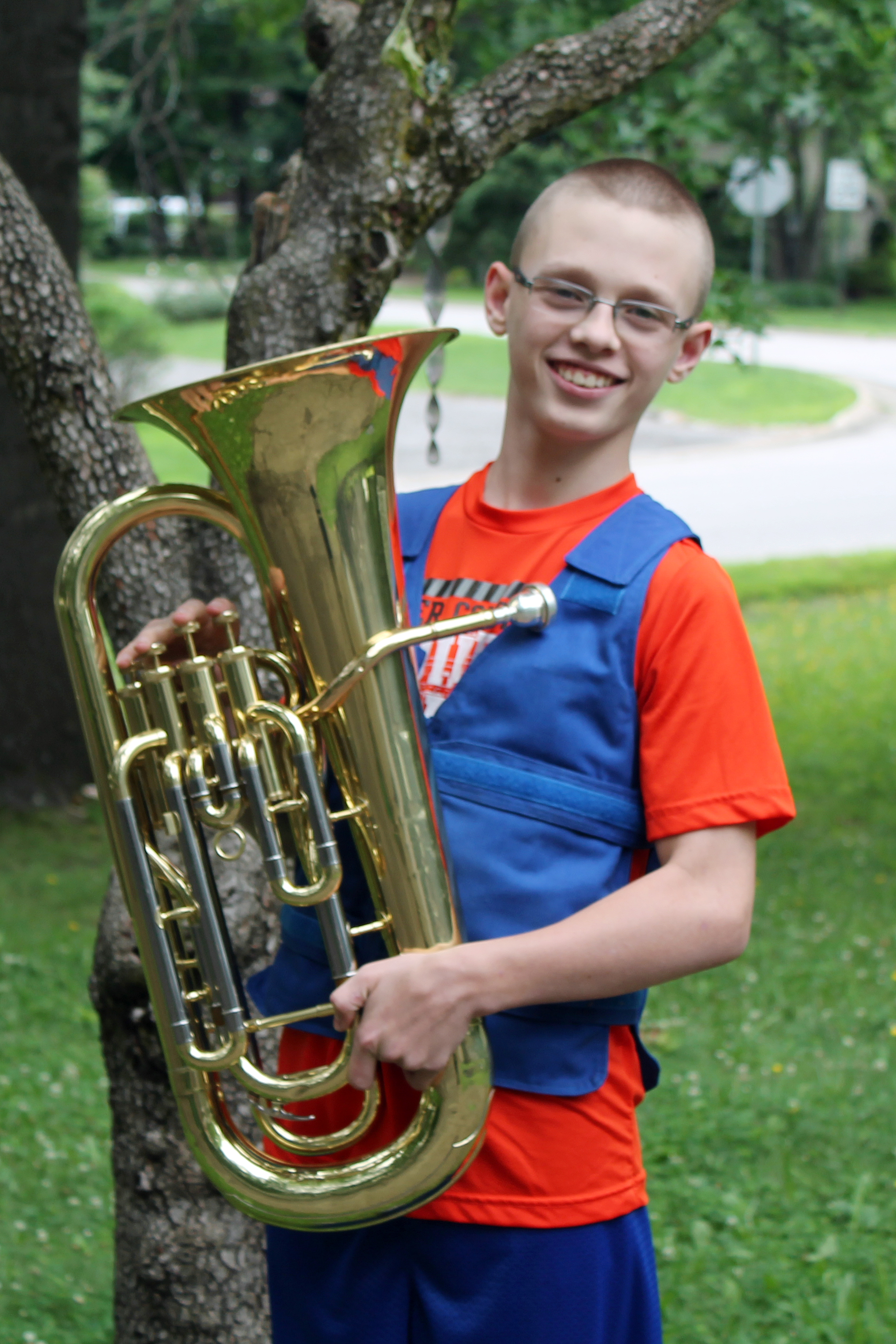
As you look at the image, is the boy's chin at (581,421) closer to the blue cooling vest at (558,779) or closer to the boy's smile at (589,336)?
the boy's smile at (589,336)

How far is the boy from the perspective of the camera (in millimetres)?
1439

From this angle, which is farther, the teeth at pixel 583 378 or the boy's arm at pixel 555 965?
the teeth at pixel 583 378

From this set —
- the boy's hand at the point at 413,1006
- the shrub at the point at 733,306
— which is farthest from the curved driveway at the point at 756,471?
the boy's hand at the point at 413,1006

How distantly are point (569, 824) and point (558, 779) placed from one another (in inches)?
1.9

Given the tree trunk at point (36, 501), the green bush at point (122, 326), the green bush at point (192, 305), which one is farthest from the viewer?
the green bush at point (192, 305)

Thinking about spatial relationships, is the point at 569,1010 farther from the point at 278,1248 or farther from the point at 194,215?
the point at 194,215

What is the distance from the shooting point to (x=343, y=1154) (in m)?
1.64

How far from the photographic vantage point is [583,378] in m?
1.61

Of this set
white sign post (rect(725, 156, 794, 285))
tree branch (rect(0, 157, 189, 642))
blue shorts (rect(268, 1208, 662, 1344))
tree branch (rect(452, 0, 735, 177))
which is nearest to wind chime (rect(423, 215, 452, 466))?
tree branch (rect(452, 0, 735, 177))

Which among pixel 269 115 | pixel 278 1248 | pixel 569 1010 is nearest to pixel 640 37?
pixel 569 1010

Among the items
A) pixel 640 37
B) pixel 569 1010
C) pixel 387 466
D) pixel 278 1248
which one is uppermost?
pixel 640 37

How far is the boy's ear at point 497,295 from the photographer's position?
1.73 metres

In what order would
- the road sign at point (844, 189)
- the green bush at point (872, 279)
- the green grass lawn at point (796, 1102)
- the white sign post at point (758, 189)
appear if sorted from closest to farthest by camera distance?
the green grass lawn at point (796, 1102) → the white sign post at point (758, 189) → the road sign at point (844, 189) → the green bush at point (872, 279)

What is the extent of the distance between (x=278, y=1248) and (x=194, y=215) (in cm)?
290
